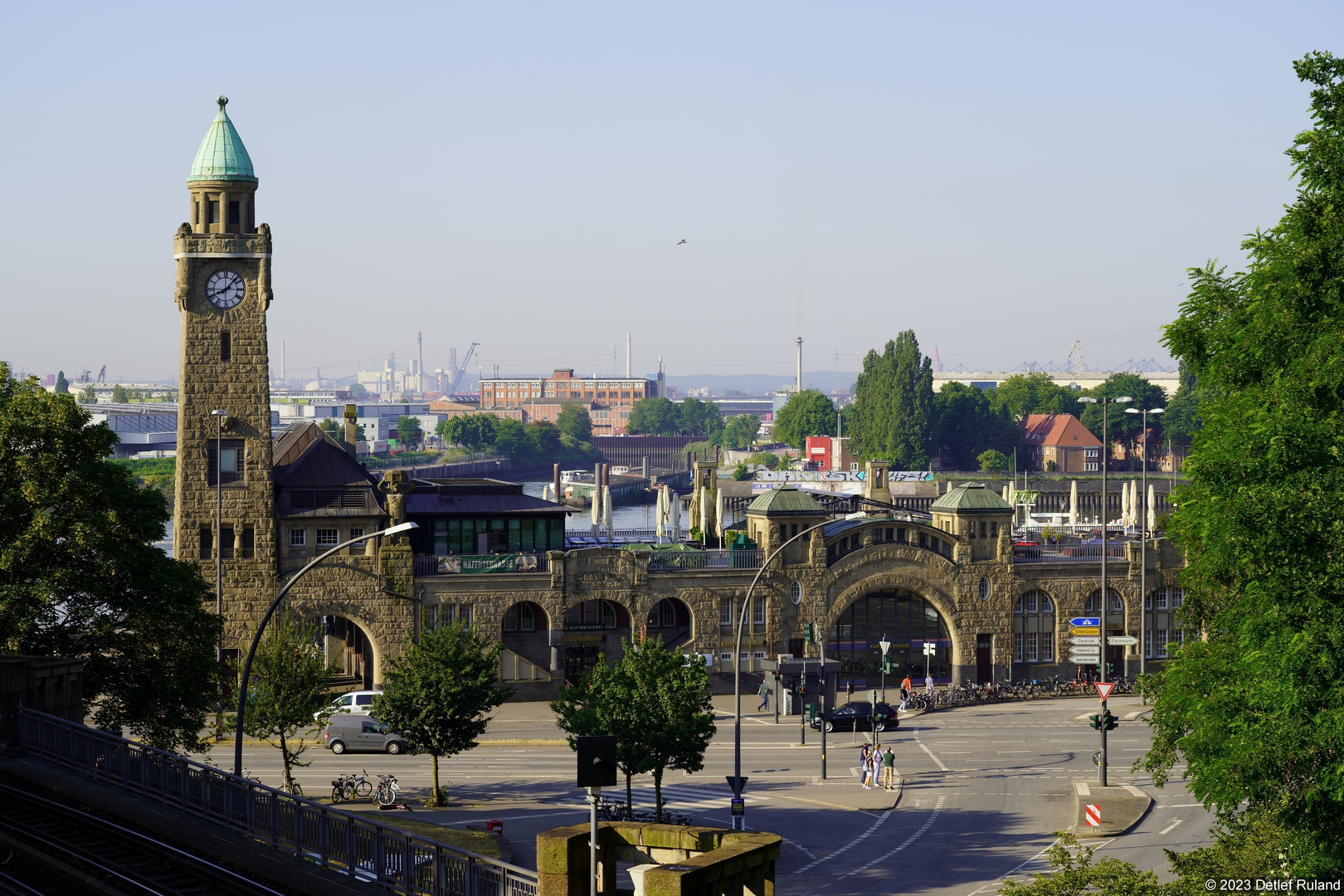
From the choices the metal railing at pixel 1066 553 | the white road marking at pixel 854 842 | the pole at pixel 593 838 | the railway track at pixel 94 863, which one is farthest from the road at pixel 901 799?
the pole at pixel 593 838

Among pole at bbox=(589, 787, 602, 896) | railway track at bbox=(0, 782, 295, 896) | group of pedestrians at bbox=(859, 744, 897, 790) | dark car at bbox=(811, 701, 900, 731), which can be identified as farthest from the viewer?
Answer: dark car at bbox=(811, 701, 900, 731)

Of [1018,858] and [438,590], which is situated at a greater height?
[438,590]

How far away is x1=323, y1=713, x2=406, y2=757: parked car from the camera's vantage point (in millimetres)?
58938

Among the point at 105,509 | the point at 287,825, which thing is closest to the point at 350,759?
the point at 105,509

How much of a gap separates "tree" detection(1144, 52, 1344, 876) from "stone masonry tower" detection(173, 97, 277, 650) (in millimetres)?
45939

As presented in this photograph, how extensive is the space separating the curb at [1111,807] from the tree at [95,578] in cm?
2547

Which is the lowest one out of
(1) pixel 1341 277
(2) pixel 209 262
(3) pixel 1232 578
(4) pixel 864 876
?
(4) pixel 864 876

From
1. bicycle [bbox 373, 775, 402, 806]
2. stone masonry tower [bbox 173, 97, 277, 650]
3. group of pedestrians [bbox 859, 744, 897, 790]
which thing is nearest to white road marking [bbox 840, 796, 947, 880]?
group of pedestrians [bbox 859, 744, 897, 790]

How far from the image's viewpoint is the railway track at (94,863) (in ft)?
78.5

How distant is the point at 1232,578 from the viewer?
3184cm

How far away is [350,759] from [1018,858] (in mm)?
24874

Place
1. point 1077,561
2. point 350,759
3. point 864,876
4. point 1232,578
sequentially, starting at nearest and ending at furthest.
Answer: point 1232,578
point 864,876
point 350,759
point 1077,561

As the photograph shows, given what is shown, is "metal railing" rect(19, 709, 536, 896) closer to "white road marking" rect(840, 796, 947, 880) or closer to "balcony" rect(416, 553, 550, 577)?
"white road marking" rect(840, 796, 947, 880)

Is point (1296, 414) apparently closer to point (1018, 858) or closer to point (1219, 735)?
point (1219, 735)
